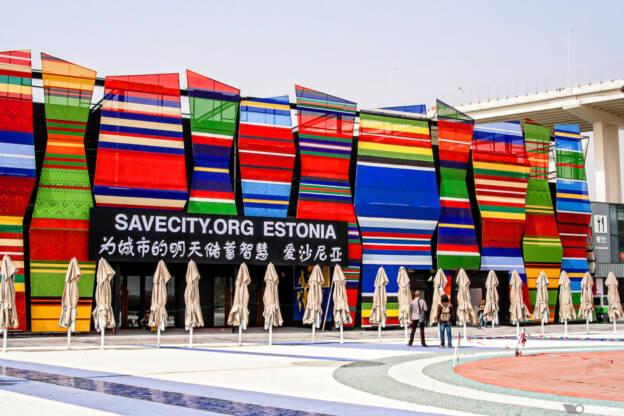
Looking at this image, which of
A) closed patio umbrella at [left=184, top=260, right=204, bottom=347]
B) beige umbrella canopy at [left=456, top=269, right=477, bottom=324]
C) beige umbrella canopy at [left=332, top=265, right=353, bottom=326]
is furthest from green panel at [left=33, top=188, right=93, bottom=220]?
beige umbrella canopy at [left=456, top=269, right=477, bottom=324]

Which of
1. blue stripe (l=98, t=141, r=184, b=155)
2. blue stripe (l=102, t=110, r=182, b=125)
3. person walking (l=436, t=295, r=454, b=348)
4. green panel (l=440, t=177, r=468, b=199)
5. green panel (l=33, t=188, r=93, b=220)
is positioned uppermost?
blue stripe (l=102, t=110, r=182, b=125)

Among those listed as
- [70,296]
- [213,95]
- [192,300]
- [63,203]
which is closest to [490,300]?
[192,300]

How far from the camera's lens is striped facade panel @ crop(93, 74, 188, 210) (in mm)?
30906

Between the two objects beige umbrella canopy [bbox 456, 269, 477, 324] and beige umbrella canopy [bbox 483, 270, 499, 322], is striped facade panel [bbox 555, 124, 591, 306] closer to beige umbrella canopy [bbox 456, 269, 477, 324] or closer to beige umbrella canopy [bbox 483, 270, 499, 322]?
beige umbrella canopy [bbox 483, 270, 499, 322]

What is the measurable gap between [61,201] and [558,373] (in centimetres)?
2144

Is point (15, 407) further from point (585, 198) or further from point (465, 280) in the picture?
point (585, 198)

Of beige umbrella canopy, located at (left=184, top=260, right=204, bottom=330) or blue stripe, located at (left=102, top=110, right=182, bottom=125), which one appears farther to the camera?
blue stripe, located at (left=102, top=110, right=182, bottom=125)

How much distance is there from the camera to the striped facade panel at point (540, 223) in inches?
1610

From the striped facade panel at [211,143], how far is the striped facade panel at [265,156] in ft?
2.42

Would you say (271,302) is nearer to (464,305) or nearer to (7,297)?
(464,305)

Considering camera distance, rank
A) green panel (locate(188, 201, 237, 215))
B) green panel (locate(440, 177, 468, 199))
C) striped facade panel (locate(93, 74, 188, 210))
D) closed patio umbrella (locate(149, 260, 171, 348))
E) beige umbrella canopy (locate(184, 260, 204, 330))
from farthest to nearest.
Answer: green panel (locate(440, 177, 468, 199)), green panel (locate(188, 201, 237, 215)), striped facade panel (locate(93, 74, 188, 210)), beige umbrella canopy (locate(184, 260, 204, 330)), closed patio umbrella (locate(149, 260, 171, 348))

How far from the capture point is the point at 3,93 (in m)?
29.5

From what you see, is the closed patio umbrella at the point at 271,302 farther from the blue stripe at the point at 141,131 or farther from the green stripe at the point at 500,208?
the green stripe at the point at 500,208

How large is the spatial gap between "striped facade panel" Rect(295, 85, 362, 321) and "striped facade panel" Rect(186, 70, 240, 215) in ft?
12.0
